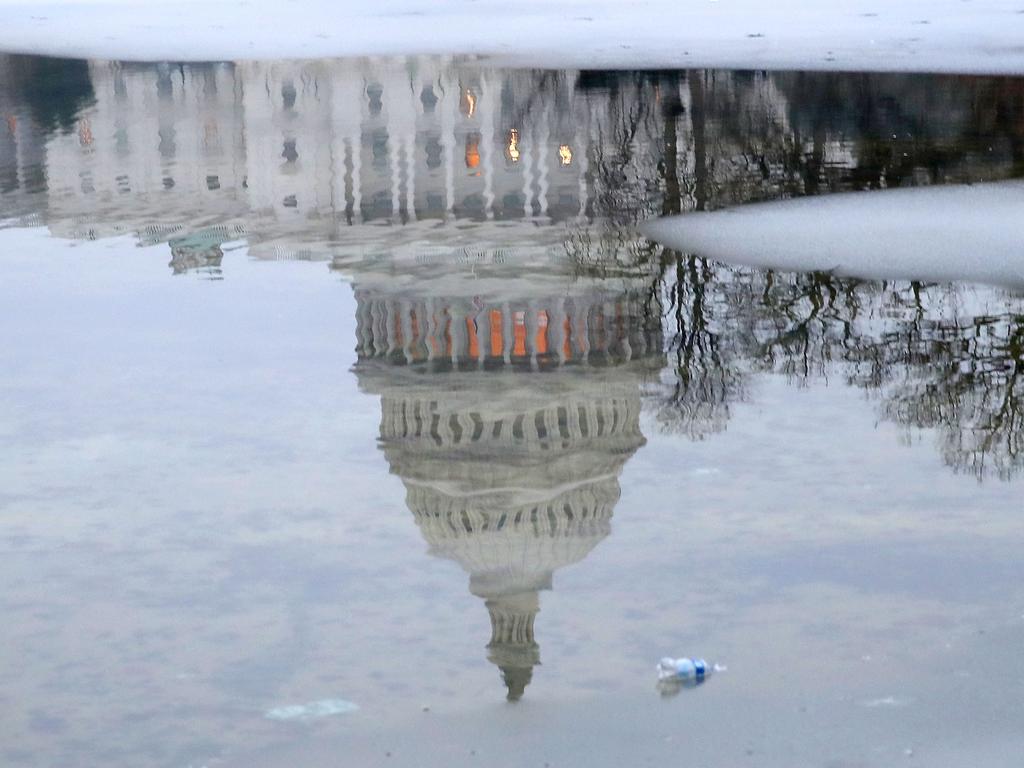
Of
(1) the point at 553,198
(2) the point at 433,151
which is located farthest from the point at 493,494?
(2) the point at 433,151

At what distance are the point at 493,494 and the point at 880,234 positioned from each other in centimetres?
969

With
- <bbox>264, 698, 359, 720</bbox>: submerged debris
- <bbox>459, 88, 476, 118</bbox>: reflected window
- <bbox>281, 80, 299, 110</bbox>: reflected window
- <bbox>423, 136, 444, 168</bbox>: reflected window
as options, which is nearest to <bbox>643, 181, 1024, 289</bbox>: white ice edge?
<bbox>423, 136, 444, 168</bbox>: reflected window

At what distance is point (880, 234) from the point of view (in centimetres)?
2056

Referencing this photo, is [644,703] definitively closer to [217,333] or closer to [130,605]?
[130,605]

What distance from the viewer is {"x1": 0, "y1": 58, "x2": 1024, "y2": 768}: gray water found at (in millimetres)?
7883

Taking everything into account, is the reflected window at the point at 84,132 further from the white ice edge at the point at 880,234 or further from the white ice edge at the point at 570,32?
the white ice edge at the point at 880,234

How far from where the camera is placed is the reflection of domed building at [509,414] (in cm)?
970

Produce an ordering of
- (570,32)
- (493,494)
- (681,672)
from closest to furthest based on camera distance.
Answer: (681,672), (493,494), (570,32)

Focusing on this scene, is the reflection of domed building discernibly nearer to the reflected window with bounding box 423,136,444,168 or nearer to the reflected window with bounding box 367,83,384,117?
the reflected window with bounding box 423,136,444,168

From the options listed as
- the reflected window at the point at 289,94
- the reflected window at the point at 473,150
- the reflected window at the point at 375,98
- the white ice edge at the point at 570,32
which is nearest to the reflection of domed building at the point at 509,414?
the reflected window at the point at 473,150

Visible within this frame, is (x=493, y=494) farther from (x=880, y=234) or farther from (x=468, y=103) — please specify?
(x=468, y=103)

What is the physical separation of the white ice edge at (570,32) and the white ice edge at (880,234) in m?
19.5

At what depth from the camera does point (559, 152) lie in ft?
98.1

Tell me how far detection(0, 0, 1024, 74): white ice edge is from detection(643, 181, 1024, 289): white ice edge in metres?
19.5
